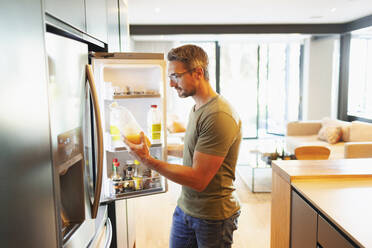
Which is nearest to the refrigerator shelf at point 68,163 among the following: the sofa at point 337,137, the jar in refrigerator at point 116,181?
the jar in refrigerator at point 116,181

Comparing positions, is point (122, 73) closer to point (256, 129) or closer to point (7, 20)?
point (7, 20)

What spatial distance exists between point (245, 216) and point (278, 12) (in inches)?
144

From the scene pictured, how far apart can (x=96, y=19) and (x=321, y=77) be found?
701 cm

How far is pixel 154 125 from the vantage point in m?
1.81

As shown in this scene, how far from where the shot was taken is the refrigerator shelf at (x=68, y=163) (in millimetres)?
1037

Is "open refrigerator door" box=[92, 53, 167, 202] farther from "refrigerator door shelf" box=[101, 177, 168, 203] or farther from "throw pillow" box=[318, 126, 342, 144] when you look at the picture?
"throw pillow" box=[318, 126, 342, 144]

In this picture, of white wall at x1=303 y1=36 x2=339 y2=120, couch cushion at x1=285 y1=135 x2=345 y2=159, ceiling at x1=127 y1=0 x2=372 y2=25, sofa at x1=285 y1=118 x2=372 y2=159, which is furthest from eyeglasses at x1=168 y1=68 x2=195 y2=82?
white wall at x1=303 y1=36 x2=339 y2=120

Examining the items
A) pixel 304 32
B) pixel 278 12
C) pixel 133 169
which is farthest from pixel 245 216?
pixel 304 32

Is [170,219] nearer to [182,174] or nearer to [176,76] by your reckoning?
[182,174]

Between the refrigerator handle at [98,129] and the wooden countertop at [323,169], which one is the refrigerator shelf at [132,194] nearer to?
the refrigerator handle at [98,129]

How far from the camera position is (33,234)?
2.74 ft

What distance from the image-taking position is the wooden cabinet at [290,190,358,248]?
4.27ft

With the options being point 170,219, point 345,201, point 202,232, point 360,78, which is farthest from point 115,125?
point 360,78

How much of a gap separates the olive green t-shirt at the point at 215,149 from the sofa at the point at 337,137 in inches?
123
